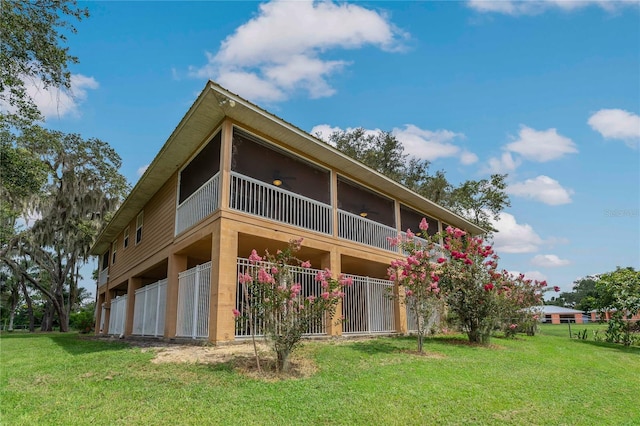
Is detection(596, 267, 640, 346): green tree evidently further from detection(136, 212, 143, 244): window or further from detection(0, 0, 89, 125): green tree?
detection(0, 0, 89, 125): green tree

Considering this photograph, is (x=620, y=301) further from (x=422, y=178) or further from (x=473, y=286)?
(x=422, y=178)

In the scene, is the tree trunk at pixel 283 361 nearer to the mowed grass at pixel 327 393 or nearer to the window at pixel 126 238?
the mowed grass at pixel 327 393

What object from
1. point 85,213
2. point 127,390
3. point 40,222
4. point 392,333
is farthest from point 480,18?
point 40,222

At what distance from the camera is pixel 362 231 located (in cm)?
1250

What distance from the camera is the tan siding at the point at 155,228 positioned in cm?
1174

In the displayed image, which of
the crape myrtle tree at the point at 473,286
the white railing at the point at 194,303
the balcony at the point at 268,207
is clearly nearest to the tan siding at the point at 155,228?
the balcony at the point at 268,207

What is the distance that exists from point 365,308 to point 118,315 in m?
11.0

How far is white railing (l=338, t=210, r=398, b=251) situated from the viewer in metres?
11.7

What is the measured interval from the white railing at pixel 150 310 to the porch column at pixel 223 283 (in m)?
3.76

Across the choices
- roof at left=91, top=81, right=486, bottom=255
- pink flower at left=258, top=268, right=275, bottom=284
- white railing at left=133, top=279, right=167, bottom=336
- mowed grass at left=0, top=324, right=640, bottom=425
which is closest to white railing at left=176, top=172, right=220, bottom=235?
roof at left=91, top=81, right=486, bottom=255

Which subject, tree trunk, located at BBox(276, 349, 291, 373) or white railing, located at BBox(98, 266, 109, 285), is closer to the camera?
tree trunk, located at BBox(276, 349, 291, 373)

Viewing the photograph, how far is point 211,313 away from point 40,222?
22.6 meters

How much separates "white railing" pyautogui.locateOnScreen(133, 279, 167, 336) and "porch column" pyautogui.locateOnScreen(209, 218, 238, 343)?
3761 millimetres

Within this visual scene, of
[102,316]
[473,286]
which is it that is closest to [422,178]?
[473,286]
